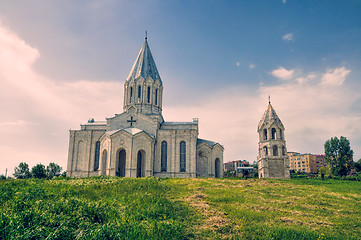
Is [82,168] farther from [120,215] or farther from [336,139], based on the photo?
[336,139]

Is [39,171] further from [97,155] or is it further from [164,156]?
[164,156]

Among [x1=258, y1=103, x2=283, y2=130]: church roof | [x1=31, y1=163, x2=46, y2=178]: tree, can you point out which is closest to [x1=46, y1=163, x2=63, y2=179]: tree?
[x1=31, y1=163, x2=46, y2=178]: tree

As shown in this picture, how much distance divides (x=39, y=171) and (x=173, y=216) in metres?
37.1

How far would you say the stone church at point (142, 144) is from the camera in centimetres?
3009

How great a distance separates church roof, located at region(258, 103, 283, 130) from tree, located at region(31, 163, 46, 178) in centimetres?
3309

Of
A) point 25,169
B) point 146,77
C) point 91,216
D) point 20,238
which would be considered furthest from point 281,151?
point 25,169

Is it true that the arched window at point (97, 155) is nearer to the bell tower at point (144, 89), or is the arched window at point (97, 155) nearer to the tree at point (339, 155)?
the bell tower at point (144, 89)

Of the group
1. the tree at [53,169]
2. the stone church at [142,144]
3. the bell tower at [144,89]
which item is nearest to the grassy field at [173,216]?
the stone church at [142,144]

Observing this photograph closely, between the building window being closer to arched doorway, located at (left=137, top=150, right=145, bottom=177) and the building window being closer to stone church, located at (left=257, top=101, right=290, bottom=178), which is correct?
arched doorway, located at (left=137, top=150, right=145, bottom=177)

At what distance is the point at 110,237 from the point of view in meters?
7.61

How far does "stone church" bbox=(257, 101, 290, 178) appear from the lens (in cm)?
3206

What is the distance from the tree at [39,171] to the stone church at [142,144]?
9.69 meters

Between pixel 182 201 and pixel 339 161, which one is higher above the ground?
pixel 339 161

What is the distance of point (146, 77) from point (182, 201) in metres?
25.6
